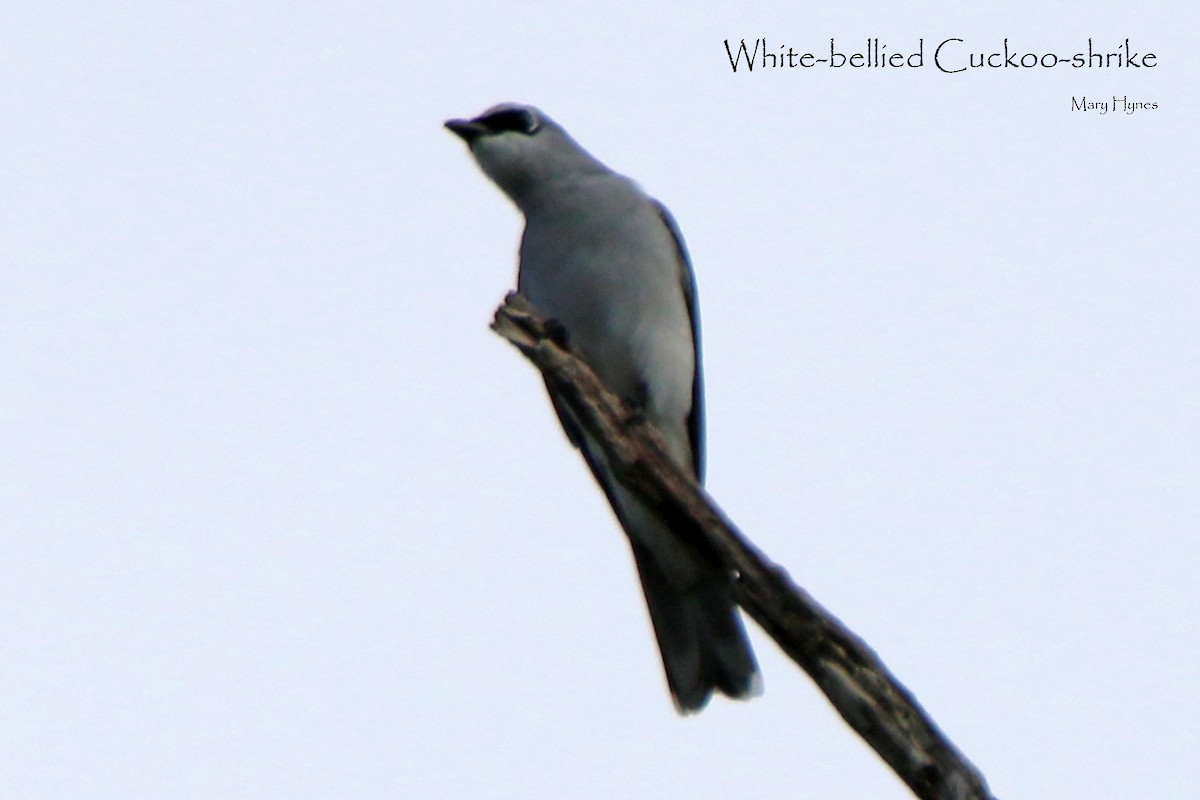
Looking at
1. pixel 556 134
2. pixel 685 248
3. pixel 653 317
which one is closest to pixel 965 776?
pixel 653 317

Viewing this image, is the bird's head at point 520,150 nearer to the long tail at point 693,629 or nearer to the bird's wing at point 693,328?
the bird's wing at point 693,328

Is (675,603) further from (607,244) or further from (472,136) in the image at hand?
(472,136)

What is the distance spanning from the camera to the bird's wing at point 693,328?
8.69 m

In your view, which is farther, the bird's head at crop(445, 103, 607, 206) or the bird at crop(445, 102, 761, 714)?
the bird's head at crop(445, 103, 607, 206)

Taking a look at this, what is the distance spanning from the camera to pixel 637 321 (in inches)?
325

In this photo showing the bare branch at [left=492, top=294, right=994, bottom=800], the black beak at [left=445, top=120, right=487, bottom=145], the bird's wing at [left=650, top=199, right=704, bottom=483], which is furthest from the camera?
the black beak at [left=445, top=120, right=487, bottom=145]

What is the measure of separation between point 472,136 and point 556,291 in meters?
1.21

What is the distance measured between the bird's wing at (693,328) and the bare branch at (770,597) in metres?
1.80

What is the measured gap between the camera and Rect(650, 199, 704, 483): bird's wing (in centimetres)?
869

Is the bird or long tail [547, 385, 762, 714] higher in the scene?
the bird

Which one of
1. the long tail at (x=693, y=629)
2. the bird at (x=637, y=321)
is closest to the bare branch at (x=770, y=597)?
the bird at (x=637, y=321)

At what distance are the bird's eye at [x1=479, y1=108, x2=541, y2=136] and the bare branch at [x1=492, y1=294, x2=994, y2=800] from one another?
2.15 metres

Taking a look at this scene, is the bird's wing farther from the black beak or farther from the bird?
the black beak

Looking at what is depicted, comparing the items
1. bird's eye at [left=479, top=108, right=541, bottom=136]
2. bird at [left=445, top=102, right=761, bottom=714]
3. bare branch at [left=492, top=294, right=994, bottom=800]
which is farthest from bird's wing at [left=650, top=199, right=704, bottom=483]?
bare branch at [left=492, top=294, right=994, bottom=800]
